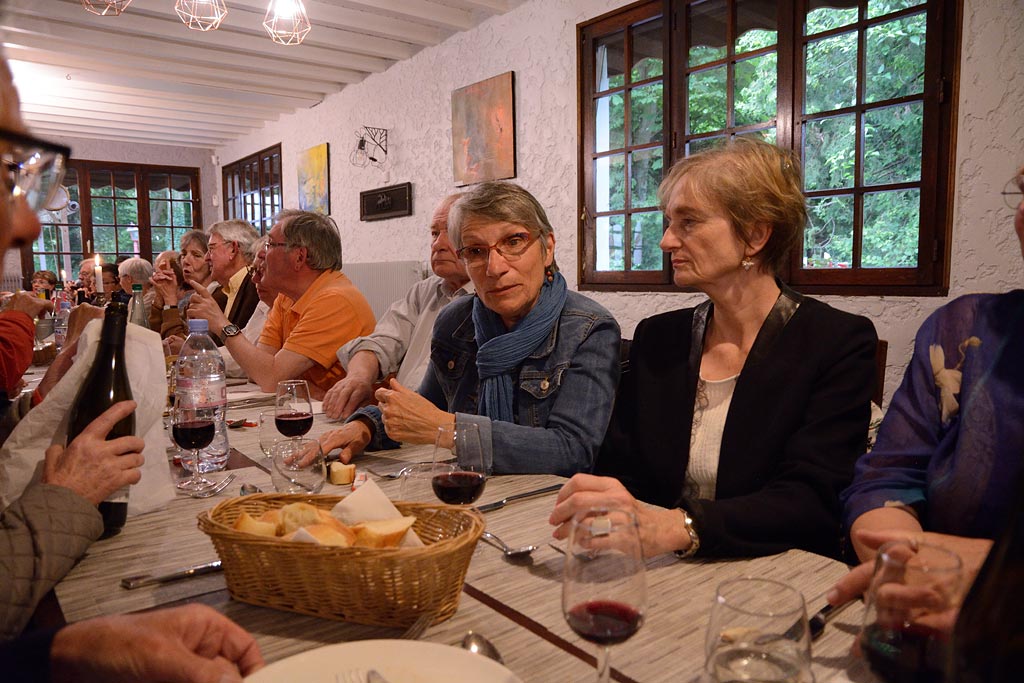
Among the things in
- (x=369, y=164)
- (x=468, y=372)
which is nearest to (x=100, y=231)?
(x=369, y=164)

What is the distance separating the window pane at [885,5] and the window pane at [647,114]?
1245 mm

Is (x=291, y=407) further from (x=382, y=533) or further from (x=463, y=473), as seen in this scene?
(x=382, y=533)

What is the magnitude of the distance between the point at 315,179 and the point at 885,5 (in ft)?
20.4

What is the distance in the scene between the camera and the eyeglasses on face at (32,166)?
570 mm

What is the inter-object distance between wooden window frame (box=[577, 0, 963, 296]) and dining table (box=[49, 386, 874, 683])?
2.17 metres

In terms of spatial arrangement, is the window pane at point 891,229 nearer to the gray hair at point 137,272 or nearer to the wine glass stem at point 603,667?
the wine glass stem at point 603,667

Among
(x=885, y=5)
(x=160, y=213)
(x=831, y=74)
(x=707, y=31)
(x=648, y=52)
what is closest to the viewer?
(x=885, y=5)

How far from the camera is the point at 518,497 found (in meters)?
1.33

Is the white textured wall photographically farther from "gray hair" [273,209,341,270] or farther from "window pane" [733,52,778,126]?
"gray hair" [273,209,341,270]

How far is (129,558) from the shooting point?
3.53 ft

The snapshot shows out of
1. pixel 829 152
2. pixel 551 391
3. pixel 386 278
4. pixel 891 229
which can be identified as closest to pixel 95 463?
pixel 551 391

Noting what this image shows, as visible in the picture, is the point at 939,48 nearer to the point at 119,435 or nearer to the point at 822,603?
the point at 822,603

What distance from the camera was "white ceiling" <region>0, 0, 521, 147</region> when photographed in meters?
5.22

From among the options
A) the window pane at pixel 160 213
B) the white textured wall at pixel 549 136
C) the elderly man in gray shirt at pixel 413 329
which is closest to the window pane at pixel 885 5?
the white textured wall at pixel 549 136
